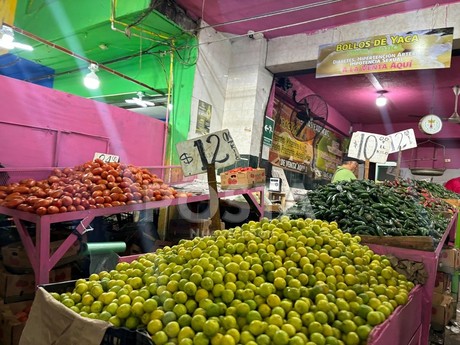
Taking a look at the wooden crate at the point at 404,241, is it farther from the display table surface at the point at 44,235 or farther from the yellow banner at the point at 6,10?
the yellow banner at the point at 6,10

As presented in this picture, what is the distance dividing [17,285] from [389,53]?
20.4 feet

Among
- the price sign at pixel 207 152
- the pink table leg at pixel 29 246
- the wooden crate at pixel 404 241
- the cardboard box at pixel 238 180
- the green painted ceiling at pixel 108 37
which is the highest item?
the green painted ceiling at pixel 108 37

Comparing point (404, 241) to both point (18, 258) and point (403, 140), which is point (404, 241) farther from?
point (403, 140)

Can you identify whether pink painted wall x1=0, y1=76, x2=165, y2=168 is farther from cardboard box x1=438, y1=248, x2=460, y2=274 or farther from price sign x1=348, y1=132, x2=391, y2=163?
cardboard box x1=438, y1=248, x2=460, y2=274

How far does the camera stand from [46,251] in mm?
2699

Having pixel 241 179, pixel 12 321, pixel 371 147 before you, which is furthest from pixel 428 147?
pixel 12 321

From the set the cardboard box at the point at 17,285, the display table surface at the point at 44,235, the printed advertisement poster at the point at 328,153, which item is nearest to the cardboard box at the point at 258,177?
the display table surface at the point at 44,235

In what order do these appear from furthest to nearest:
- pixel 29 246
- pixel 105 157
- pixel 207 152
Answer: pixel 105 157
pixel 207 152
pixel 29 246

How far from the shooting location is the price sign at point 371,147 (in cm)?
518

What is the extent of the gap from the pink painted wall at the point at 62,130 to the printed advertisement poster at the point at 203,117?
976 millimetres

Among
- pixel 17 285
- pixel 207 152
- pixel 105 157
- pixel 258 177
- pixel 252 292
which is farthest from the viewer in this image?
pixel 105 157

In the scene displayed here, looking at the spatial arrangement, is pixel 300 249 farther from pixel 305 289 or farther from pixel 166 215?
pixel 166 215

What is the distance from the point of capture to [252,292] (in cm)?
153

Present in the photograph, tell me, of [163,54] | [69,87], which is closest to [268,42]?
[163,54]
